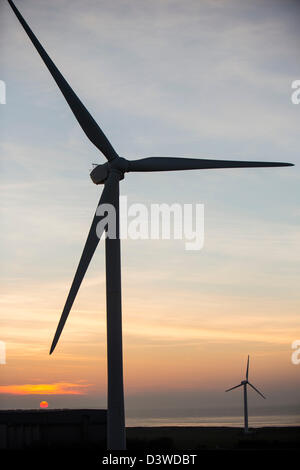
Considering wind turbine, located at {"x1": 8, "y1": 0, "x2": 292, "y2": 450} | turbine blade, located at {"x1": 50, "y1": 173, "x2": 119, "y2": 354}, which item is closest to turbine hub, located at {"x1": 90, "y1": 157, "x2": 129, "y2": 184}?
wind turbine, located at {"x1": 8, "y1": 0, "x2": 292, "y2": 450}

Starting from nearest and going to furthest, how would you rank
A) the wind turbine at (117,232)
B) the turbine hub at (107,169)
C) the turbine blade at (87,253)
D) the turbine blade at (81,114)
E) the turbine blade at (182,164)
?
the turbine blade at (87,253), the wind turbine at (117,232), the turbine hub at (107,169), the turbine blade at (81,114), the turbine blade at (182,164)

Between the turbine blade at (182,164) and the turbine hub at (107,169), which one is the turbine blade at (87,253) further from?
the turbine blade at (182,164)

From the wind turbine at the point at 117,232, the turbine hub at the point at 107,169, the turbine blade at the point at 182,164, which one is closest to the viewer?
the wind turbine at the point at 117,232

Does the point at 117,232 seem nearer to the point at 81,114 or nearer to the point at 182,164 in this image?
the point at 182,164

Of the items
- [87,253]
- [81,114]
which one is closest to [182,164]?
[81,114]

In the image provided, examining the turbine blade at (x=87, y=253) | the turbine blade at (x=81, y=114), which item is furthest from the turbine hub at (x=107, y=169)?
the turbine blade at (x=81, y=114)

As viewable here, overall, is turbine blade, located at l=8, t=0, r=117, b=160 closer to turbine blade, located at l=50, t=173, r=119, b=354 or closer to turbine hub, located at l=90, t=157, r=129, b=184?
turbine hub, located at l=90, t=157, r=129, b=184
